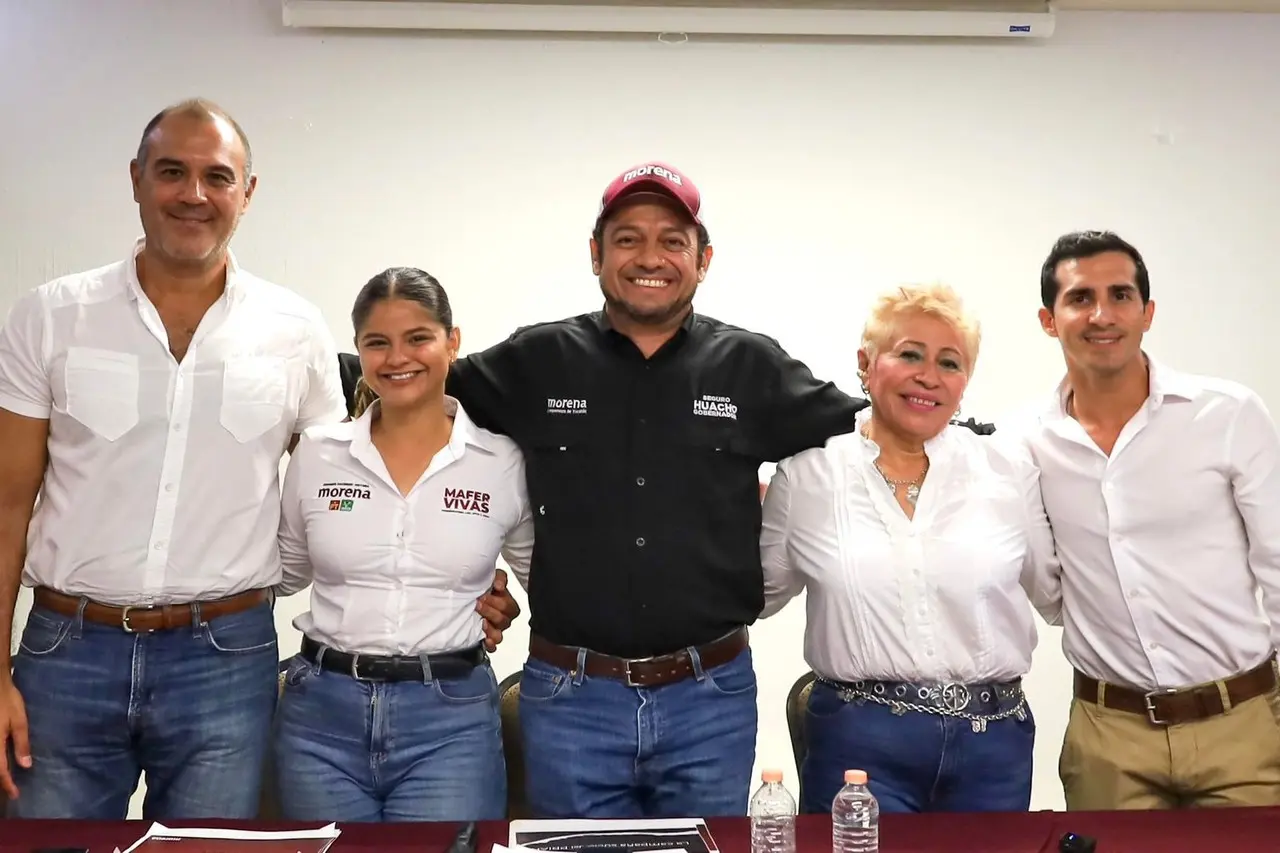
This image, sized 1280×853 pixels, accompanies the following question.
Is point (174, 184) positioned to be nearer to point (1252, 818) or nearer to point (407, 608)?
point (407, 608)

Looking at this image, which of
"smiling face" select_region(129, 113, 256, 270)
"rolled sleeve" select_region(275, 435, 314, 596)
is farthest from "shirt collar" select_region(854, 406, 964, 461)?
"smiling face" select_region(129, 113, 256, 270)

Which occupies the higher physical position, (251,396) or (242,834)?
(251,396)

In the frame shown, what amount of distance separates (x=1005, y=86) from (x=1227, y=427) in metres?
1.85

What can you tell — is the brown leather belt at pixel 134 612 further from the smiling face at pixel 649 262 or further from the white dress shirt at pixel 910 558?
the white dress shirt at pixel 910 558

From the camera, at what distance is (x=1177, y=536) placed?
246cm

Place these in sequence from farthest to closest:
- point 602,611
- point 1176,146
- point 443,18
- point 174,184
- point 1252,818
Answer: point 1176,146 → point 443,18 → point 174,184 → point 602,611 → point 1252,818

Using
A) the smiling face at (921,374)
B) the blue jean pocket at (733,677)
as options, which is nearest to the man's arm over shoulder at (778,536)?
the blue jean pocket at (733,677)

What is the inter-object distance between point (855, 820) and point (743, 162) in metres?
2.58

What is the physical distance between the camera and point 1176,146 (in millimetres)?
3902

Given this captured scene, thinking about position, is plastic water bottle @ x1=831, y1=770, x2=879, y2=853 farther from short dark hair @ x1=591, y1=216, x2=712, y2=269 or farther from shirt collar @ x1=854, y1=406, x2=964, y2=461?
short dark hair @ x1=591, y1=216, x2=712, y2=269

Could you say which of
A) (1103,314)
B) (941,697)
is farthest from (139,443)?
(1103,314)

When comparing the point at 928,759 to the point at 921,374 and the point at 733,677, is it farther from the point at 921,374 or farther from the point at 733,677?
the point at 921,374

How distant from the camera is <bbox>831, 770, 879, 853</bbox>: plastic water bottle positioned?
1757mm

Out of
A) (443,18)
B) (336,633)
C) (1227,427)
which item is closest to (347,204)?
(443,18)
